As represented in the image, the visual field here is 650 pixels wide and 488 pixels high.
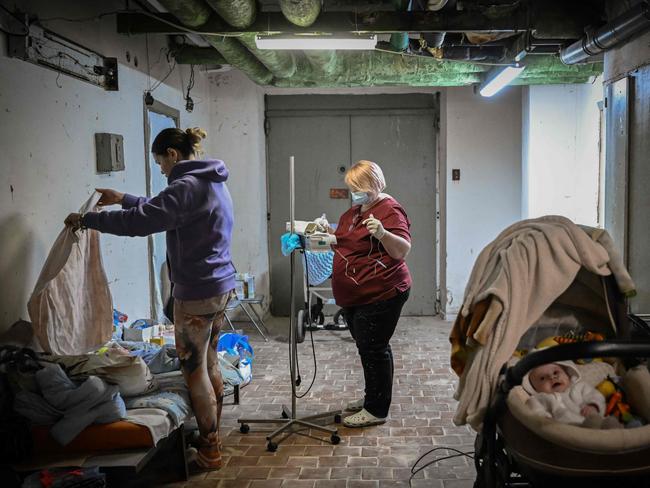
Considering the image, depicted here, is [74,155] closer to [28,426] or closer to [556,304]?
[28,426]

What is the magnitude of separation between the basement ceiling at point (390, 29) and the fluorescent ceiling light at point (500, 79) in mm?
126

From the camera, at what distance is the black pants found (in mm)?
3711

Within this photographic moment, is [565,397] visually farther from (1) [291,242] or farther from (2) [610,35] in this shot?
(2) [610,35]

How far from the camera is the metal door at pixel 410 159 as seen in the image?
7172 mm

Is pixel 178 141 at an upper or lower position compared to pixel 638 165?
upper

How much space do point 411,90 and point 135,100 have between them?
3.38 meters

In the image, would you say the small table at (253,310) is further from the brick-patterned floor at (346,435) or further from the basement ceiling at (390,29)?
the basement ceiling at (390,29)

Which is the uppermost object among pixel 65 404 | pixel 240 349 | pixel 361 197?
pixel 361 197

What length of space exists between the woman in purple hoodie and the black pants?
2.72 feet

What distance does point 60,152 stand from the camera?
11.9 ft

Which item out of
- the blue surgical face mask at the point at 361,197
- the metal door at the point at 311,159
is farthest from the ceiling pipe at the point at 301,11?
the metal door at the point at 311,159

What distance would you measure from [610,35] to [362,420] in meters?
2.83

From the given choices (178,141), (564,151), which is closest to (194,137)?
(178,141)

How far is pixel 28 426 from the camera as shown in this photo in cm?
274
